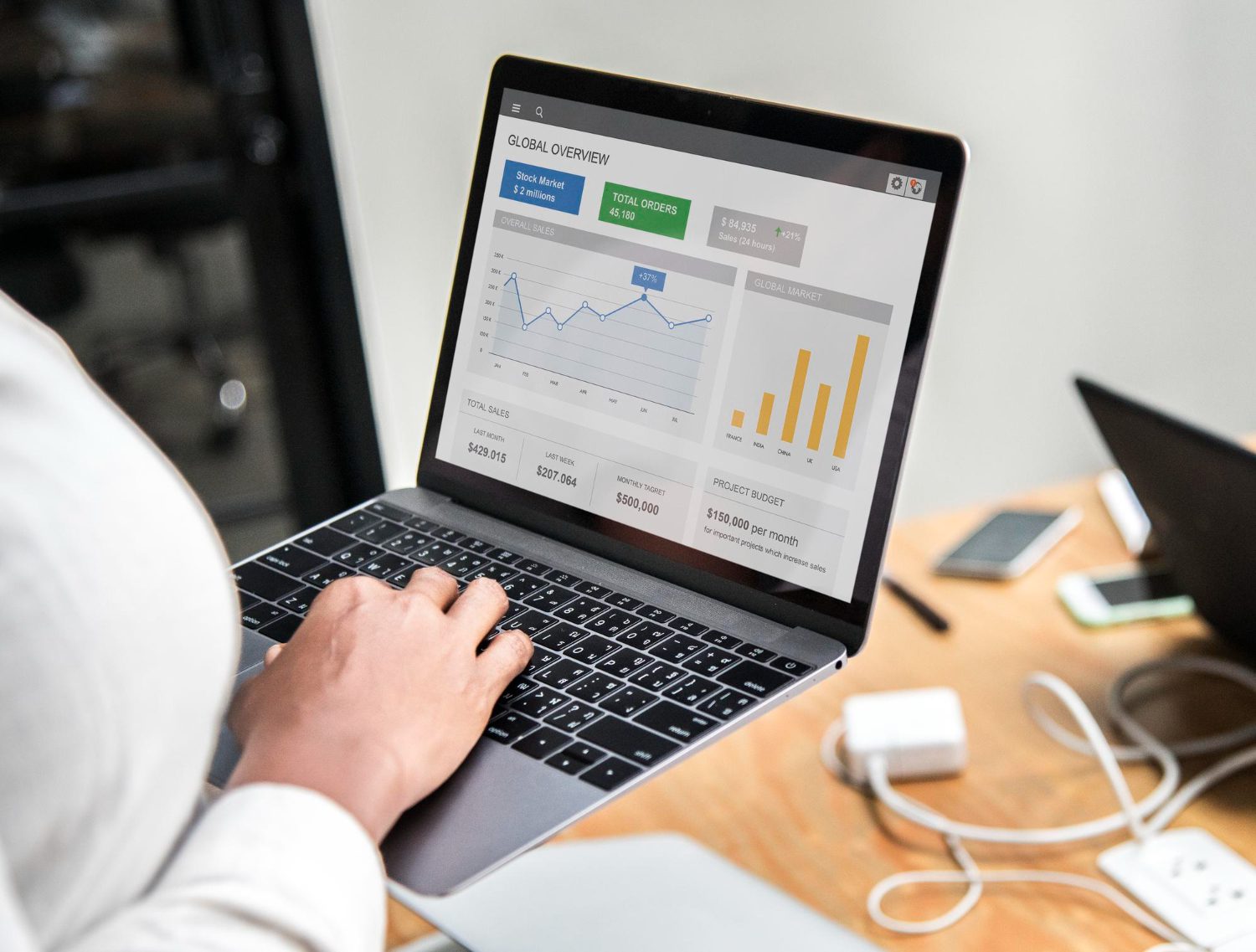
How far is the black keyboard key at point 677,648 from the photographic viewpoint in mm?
684

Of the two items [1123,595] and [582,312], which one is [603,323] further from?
[1123,595]

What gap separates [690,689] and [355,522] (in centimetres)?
31

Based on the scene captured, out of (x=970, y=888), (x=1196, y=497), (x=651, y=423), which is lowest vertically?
(x=970, y=888)

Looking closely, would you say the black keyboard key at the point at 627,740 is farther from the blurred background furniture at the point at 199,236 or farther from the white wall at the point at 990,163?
the blurred background furniture at the point at 199,236

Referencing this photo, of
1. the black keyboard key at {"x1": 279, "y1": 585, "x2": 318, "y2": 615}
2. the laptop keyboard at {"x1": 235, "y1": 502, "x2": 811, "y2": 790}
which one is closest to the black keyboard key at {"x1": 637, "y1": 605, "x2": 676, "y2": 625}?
the laptop keyboard at {"x1": 235, "y1": 502, "x2": 811, "y2": 790}

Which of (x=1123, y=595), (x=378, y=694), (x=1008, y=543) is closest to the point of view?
(x=378, y=694)

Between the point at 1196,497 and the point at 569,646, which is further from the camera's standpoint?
the point at 1196,497

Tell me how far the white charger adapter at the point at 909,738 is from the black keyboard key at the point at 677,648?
0.89 feet

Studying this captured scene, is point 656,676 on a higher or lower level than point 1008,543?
higher

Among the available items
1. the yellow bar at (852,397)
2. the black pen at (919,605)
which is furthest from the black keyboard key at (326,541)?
the black pen at (919,605)

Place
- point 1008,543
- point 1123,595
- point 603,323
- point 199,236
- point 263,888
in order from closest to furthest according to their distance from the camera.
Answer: point 263,888 → point 603,323 → point 1123,595 → point 1008,543 → point 199,236

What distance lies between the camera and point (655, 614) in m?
0.73

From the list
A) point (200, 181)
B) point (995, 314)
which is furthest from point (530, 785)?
point (200, 181)

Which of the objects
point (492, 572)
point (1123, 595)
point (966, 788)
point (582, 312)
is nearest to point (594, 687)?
point (492, 572)
